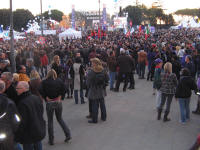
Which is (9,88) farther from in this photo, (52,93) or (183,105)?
(183,105)

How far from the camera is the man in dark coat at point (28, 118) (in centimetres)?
501

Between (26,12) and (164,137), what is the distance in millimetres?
98647

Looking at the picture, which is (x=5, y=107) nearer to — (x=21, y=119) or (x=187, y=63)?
(x=21, y=119)

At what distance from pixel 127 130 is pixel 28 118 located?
3253 mm

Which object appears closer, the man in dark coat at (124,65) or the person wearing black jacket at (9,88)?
the person wearing black jacket at (9,88)

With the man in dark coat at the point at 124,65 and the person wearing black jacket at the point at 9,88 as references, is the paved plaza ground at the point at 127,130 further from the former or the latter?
the man in dark coat at the point at 124,65

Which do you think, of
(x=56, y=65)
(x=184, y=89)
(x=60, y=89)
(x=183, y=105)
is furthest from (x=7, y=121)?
(x=56, y=65)

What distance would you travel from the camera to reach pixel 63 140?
23.3ft

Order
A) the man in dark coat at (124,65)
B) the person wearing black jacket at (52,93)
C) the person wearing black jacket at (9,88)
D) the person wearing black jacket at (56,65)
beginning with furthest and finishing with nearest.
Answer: the man in dark coat at (124,65)
the person wearing black jacket at (56,65)
the person wearing black jacket at (52,93)
the person wearing black jacket at (9,88)

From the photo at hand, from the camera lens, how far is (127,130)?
7.68m

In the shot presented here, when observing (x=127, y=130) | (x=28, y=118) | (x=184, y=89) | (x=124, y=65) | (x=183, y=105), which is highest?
(x=124, y=65)

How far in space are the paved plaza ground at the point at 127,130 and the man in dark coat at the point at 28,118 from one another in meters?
1.59

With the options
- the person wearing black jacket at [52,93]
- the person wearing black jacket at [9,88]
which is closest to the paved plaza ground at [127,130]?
the person wearing black jacket at [52,93]

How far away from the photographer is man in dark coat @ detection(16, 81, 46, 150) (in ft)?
16.4
